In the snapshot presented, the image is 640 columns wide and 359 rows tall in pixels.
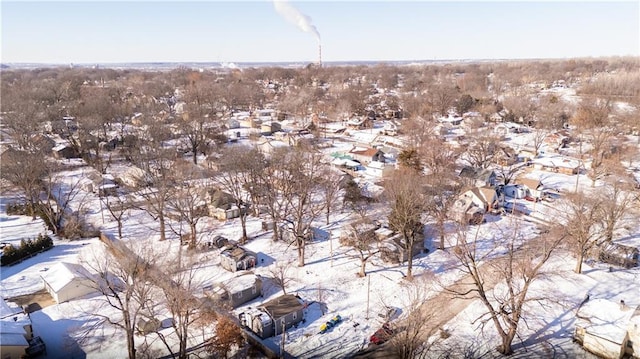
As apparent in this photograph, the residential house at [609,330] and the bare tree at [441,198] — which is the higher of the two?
the bare tree at [441,198]

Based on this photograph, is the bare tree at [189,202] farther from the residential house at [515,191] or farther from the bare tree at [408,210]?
the residential house at [515,191]

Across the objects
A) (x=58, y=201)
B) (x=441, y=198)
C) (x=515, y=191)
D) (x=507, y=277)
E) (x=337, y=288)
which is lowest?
(x=337, y=288)

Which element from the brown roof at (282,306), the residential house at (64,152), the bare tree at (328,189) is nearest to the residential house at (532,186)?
the bare tree at (328,189)

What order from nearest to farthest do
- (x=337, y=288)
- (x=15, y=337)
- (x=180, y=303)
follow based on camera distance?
(x=180, y=303) < (x=15, y=337) < (x=337, y=288)

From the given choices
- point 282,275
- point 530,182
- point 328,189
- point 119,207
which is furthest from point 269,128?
point 282,275

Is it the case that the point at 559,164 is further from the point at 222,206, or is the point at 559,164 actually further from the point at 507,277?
the point at 222,206
